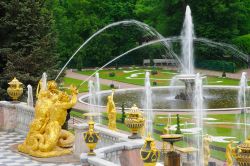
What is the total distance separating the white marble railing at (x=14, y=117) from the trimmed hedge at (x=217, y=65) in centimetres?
4708

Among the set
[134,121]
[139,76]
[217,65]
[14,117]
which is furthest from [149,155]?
[217,65]

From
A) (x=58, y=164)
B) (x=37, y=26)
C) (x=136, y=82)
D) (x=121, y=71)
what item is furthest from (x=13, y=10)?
(x=121, y=71)

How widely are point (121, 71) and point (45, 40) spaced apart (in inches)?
1537

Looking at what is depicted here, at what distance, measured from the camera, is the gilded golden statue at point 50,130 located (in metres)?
20.2

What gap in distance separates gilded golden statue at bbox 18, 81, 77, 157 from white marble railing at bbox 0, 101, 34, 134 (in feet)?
12.9

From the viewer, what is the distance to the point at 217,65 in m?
71.0

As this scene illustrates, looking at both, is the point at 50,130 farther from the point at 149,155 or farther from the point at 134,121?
the point at 149,155

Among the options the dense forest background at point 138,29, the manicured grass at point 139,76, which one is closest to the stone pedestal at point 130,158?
the manicured grass at point 139,76

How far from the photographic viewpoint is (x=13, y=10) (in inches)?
1332

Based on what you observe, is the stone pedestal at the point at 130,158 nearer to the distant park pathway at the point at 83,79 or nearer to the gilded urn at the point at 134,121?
the gilded urn at the point at 134,121

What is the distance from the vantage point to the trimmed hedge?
69.4 meters

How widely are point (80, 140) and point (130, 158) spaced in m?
3.67

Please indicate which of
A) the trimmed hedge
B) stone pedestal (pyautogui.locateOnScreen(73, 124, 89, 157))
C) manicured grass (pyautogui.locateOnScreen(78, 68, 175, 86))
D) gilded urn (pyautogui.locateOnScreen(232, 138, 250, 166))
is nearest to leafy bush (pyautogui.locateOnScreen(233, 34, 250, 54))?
the trimmed hedge

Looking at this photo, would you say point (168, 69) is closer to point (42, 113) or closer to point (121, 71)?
point (121, 71)
